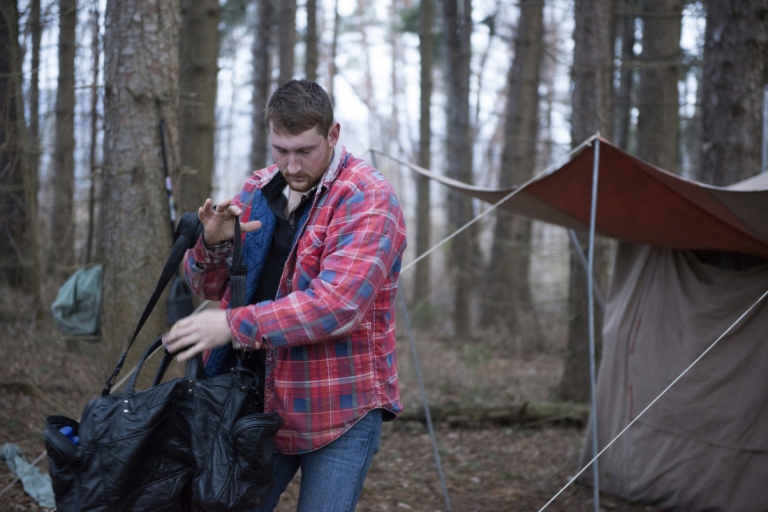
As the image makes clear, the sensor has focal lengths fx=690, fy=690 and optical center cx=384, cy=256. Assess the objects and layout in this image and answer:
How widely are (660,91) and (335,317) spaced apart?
9.16m

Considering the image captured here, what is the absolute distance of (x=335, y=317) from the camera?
1799 mm

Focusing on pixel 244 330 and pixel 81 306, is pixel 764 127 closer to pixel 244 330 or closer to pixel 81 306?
pixel 81 306

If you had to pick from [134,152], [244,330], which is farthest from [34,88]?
[244,330]

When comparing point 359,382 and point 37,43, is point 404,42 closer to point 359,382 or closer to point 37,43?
point 37,43

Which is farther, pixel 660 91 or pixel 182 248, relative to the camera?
pixel 660 91

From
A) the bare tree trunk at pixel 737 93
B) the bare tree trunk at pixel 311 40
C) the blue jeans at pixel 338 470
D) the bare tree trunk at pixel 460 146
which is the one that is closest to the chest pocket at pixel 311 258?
the blue jeans at pixel 338 470

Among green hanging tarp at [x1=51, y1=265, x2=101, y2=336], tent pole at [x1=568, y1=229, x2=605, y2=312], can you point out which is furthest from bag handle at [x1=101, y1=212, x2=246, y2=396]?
tent pole at [x1=568, y1=229, x2=605, y2=312]

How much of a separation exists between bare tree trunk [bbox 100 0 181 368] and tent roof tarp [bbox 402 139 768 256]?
5.27 ft

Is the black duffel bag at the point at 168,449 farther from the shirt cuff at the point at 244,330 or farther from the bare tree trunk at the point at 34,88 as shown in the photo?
the bare tree trunk at the point at 34,88

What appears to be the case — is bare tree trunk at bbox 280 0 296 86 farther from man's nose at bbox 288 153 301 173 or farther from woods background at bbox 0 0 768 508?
man's nose at bbox 288 153 301 173

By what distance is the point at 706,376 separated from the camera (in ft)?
15.0

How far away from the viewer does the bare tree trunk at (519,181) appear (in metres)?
11.0

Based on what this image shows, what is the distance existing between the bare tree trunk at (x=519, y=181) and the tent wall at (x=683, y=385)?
5276 millimetres

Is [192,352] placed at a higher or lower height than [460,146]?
lower
